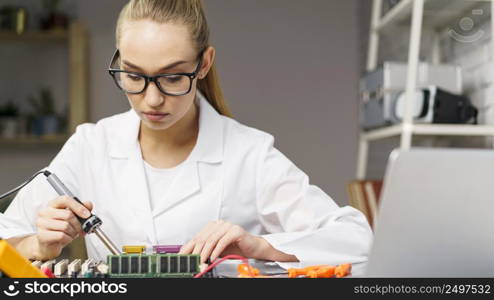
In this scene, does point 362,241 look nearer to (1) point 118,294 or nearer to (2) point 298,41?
(1) point 118,294

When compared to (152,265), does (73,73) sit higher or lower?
higher

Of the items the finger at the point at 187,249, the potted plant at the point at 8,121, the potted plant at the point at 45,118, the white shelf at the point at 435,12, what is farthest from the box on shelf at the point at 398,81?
the potted plant at the point at 8,121

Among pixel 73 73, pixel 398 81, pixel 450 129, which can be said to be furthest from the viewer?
pixel 73 73

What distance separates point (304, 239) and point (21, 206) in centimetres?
63

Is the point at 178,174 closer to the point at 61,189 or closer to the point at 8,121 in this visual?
the point at 61,189

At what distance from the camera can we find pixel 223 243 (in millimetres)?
958

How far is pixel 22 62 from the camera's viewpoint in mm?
3561

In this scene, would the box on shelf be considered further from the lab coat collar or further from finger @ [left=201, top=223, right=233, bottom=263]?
finger @ [left=201, top=223, right=233, bottom=263]

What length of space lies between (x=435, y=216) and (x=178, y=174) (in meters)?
0.83

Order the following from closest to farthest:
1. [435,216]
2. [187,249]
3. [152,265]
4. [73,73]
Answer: [435,216], [152,265], [187,249], [73,73]

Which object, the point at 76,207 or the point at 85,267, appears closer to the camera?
the point at 85,267

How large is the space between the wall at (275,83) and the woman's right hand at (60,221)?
8.49 feet

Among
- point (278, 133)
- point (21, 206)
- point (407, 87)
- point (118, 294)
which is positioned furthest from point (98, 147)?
point (278, 133)

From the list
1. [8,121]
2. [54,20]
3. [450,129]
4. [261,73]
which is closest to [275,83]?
[261,73]
